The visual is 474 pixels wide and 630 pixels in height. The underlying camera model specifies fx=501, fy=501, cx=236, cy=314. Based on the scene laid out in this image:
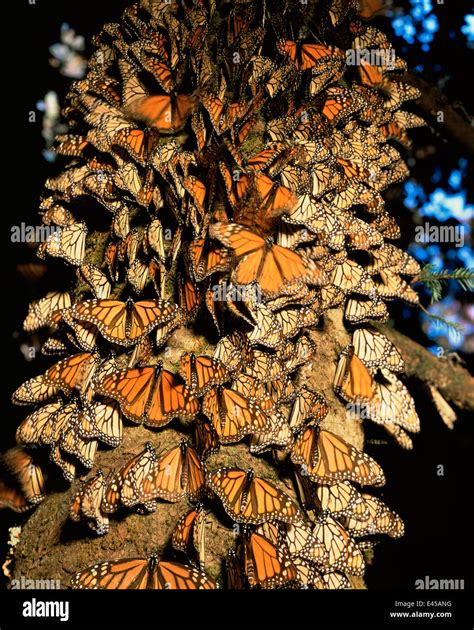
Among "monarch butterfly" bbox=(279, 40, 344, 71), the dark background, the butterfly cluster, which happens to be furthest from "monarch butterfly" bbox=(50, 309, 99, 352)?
the dark background

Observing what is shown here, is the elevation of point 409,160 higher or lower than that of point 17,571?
higher

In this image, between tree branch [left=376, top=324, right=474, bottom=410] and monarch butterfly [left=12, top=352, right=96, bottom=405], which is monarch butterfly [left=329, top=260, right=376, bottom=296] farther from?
monarch butterfly [left=12, top=352, right=96, bottom=405]

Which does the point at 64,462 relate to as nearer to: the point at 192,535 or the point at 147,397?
the point at 147,397

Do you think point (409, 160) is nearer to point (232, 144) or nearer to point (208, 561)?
point (232, 144)

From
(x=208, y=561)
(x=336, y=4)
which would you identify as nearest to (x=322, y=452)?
(x=208, y=561)

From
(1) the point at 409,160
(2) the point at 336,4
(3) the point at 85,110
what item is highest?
(1) the point at 409,160

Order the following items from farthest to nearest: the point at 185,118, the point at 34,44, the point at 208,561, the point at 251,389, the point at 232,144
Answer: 1. the point at 34,44
2. the point at 185,118
3. the point at 232,144
4. the point at 251,389
5. the point at 208,561
